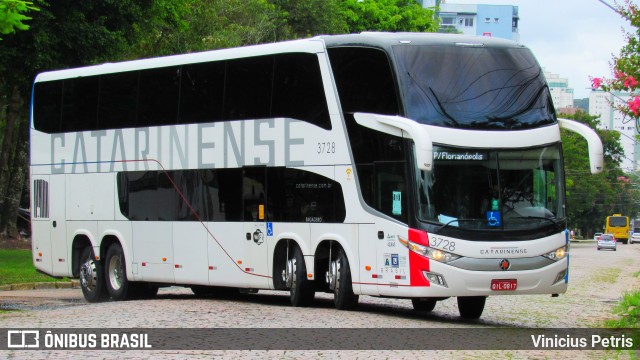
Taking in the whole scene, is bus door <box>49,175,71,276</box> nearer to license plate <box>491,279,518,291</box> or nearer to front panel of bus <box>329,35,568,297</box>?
front panel of bus <box>329,35,568,297</box>

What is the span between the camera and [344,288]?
18359 millimetres

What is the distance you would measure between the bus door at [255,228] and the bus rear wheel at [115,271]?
3.72m

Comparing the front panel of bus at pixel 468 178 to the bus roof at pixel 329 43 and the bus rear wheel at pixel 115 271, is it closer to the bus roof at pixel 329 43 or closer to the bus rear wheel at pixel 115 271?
the bus roof at pixel 329 43

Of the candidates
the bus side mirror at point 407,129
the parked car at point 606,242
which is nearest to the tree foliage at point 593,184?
the parked car at point 606,242

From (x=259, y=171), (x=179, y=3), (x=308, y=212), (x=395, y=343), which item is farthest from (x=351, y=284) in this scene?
(x=179, y=3)

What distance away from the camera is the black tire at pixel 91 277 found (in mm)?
23641

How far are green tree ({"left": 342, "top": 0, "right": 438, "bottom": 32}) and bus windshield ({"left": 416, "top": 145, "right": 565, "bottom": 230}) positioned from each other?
2275 inches

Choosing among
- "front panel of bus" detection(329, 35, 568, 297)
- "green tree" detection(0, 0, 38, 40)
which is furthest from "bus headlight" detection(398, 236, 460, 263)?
"green tree" detection(0, 0, 38, 40)

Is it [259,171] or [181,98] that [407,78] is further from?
[181,98]

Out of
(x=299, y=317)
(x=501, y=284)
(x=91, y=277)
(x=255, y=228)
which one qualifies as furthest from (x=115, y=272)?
(x=501, y=284)

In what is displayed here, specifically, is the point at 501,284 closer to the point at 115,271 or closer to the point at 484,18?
the point at 115,271

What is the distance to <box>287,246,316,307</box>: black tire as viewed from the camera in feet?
62.8

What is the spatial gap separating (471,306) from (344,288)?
2.04 metres

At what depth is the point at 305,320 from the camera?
16.2 m
